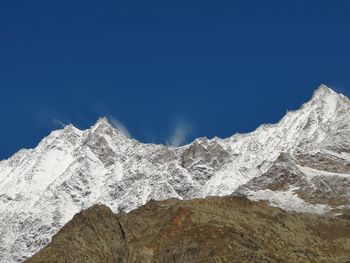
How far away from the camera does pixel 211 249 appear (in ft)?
649

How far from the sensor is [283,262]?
198375 millimetres

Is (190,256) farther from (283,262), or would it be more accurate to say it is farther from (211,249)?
(283,262)

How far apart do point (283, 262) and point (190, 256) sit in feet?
59.8

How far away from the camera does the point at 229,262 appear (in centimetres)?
19112

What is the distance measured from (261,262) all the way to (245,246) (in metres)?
8.62

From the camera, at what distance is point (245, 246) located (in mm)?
197875

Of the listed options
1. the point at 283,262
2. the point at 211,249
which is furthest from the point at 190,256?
the point at 283,262

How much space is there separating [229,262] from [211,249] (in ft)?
25.0

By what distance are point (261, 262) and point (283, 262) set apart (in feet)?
32.6

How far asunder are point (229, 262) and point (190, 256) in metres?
11.0

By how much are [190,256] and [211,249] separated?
461cm

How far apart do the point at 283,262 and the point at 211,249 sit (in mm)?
14333
